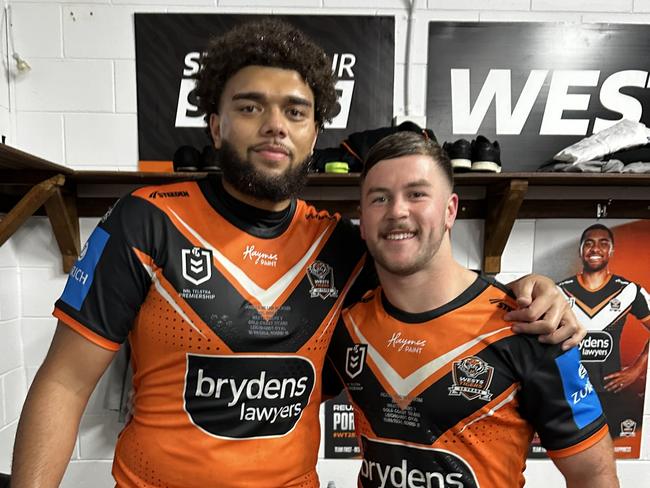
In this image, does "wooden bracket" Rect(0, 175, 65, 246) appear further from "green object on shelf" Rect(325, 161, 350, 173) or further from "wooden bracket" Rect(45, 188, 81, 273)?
"green object on shelf" Rect(325, 161, 350, 173)

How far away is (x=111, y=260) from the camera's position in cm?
78

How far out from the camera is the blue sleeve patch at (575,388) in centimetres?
78

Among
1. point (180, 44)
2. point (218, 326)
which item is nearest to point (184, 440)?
point (218, 326)

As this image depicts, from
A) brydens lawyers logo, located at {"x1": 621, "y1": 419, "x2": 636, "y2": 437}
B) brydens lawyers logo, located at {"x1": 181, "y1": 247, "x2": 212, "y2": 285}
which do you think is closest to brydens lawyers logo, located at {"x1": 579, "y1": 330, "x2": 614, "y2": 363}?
brydens lawyers logo, located at {"x1": 621, "y1": 419, "x2": 636, "y2": 437}

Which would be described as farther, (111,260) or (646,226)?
(646,226)

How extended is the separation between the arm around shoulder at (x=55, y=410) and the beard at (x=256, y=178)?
1.49ft

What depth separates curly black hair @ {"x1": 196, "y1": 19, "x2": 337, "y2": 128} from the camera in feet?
3.10

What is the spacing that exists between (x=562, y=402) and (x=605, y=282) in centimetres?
117

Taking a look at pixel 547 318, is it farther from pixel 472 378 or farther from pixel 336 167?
pixel 336 167

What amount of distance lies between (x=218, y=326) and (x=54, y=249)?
1228 millimetres

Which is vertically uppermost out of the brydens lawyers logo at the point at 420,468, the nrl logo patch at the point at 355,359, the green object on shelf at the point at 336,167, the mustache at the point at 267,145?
the mustache at the point at 267,145

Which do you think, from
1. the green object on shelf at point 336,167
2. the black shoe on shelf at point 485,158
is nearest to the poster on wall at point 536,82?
the black shoe on shelf at point 485,158

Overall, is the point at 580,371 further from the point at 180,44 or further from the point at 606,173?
the point at 180,44

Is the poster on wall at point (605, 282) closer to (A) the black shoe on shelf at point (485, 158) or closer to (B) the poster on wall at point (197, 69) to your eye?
(A) the black shoe on shelf at point (485, 158)
